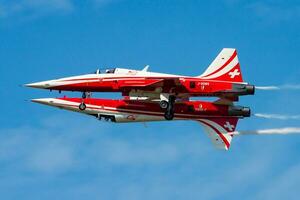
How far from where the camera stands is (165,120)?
7656 cm

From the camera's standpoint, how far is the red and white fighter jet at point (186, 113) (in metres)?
74.5

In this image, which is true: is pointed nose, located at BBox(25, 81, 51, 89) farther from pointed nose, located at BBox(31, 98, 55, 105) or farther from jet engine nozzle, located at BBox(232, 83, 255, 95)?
jet engine nozzle, located at BBox(232, 83, 255, 95)

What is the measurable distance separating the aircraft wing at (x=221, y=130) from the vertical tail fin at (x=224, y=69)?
13.0 feet

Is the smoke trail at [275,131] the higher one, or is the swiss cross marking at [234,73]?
the swiss cross marking at [234,73]

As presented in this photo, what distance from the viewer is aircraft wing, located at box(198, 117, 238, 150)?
74875 mm

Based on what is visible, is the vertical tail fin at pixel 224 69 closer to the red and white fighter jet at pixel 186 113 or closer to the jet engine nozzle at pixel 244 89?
the jet engine nozzle at pixel 244 89

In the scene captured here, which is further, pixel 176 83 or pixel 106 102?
pixel 106 102

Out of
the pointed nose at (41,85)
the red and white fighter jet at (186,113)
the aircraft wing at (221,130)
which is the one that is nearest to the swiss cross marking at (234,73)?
the red and white fighter jet at (186,113)

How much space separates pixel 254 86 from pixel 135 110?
11.2 meters

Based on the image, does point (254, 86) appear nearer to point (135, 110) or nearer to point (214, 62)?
point (214, 62)

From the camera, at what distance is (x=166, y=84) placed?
7050cm

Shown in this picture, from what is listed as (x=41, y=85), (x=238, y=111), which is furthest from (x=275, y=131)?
(x=41, y=85)

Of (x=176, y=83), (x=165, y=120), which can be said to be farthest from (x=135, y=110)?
(x=176, y=83)

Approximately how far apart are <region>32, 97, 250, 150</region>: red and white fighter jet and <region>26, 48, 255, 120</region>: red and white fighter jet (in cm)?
148
